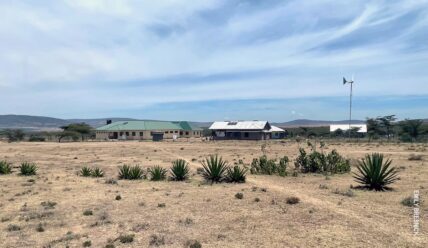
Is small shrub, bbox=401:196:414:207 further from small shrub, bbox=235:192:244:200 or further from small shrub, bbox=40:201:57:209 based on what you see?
small shrub, bbox=40:201:57:209

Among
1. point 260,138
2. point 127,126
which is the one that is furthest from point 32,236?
point 127,126

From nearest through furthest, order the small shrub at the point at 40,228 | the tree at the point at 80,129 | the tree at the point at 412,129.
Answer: the small shrub at the point at 40,228 → the tree at the point at 412,129 → the tree at the point at 80,129

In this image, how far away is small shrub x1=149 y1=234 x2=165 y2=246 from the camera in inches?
375

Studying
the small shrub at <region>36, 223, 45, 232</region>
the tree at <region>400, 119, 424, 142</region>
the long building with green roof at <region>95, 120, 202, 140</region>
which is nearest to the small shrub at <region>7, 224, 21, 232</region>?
the small shrub at <region>36, 223, 45, 232</region>

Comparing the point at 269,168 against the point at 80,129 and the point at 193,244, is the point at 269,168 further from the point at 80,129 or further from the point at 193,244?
the point at 80,129

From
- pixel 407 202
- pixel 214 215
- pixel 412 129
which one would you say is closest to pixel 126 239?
pixel 214 215

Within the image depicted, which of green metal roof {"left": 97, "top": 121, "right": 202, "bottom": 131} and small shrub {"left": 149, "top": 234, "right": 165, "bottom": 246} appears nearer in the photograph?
small shrub {"left": 149, "top": 234, "right": 165, "bottom": 246}

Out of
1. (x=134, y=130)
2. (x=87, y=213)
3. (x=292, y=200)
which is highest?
(x=134, y=130)

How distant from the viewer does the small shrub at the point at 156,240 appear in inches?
375

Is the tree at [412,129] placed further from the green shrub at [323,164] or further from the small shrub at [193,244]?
the small shrub at [193,244]

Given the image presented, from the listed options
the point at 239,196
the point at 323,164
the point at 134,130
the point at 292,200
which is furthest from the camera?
the point at 134,130

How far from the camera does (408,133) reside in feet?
281

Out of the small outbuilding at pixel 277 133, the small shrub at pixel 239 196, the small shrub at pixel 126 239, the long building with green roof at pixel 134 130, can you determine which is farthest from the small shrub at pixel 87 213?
the small outbuilding at pixel 277 133

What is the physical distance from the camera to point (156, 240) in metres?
9.70
